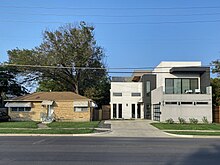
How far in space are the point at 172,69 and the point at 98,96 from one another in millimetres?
17391

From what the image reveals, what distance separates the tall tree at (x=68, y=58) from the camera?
51.4 metres

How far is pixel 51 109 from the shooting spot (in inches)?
1674

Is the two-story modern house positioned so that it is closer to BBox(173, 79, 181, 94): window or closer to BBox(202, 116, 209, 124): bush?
BBox(173, 79, 181, 94): window

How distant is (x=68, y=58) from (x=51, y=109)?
1150cm

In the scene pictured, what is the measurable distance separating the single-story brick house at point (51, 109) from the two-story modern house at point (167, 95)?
31.6ft

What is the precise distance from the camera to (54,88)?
6181 cm

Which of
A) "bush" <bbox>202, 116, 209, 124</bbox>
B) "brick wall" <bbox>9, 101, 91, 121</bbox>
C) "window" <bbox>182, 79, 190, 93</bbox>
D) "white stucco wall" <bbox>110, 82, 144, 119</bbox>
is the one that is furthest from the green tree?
"brick wall" <bbox>9, 101, 91, 121</bbox>

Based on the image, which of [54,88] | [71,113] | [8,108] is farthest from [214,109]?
[54,88]

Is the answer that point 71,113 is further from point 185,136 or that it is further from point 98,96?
point 185,136

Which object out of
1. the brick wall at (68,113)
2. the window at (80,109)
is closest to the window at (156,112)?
the brick wall at (68,113)

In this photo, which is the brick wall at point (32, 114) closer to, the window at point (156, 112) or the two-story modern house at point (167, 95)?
the two-story modern house at point (167, 95)

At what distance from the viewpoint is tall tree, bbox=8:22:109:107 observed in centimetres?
5144

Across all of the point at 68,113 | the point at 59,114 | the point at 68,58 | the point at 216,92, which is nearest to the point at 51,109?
the point at 59,114

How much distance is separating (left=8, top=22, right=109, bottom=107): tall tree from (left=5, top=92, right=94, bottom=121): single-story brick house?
8061 millimetres
